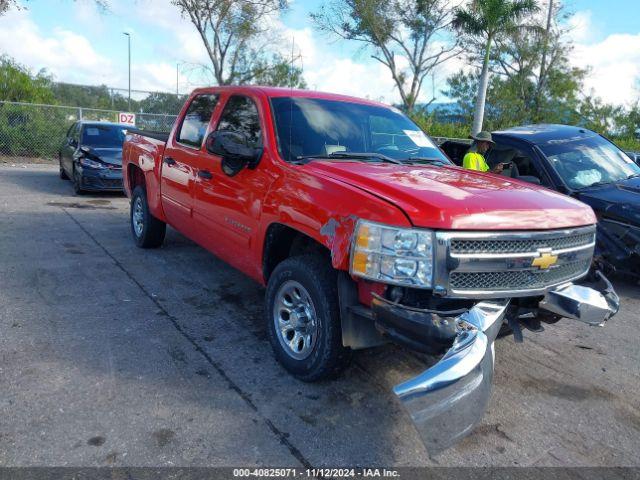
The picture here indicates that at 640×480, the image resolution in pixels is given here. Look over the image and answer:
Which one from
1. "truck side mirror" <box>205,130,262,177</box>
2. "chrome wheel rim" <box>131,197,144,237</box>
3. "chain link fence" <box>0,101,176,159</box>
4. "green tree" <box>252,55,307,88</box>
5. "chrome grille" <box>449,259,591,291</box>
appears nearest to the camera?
"chrome grille" <box>449,259,591,291</box>

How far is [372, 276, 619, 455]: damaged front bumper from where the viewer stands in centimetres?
238

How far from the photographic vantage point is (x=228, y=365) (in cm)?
374

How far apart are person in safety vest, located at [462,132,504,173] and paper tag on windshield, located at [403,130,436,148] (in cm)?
185

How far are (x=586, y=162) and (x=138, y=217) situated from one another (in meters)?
5.74

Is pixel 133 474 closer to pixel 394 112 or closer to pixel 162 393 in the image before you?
pixel 162 393

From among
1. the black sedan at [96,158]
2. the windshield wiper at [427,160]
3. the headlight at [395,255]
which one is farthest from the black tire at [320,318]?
the black sedan at [96,158]

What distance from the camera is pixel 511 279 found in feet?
10.0

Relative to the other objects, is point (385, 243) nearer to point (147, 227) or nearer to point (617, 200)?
point (617, 200)

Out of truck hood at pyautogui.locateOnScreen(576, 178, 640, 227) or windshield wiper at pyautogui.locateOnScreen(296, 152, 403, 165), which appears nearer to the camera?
windshield wiper at pyautogui.locateOnScreen(296, 152, 403, 165)

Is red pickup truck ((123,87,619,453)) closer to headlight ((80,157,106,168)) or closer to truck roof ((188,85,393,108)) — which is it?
truck roof ((188,85,393,108))

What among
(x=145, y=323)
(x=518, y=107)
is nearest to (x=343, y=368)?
(x=145, y=323)

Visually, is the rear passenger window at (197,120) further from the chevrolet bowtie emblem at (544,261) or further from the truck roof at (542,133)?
the truck roof at (542,133)

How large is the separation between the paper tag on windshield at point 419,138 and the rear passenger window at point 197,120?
6.13 ft

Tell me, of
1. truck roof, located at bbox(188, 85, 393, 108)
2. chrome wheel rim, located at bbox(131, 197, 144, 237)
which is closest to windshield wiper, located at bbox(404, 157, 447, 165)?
truck roof, located at bbox(188, 85, 393, 108)
